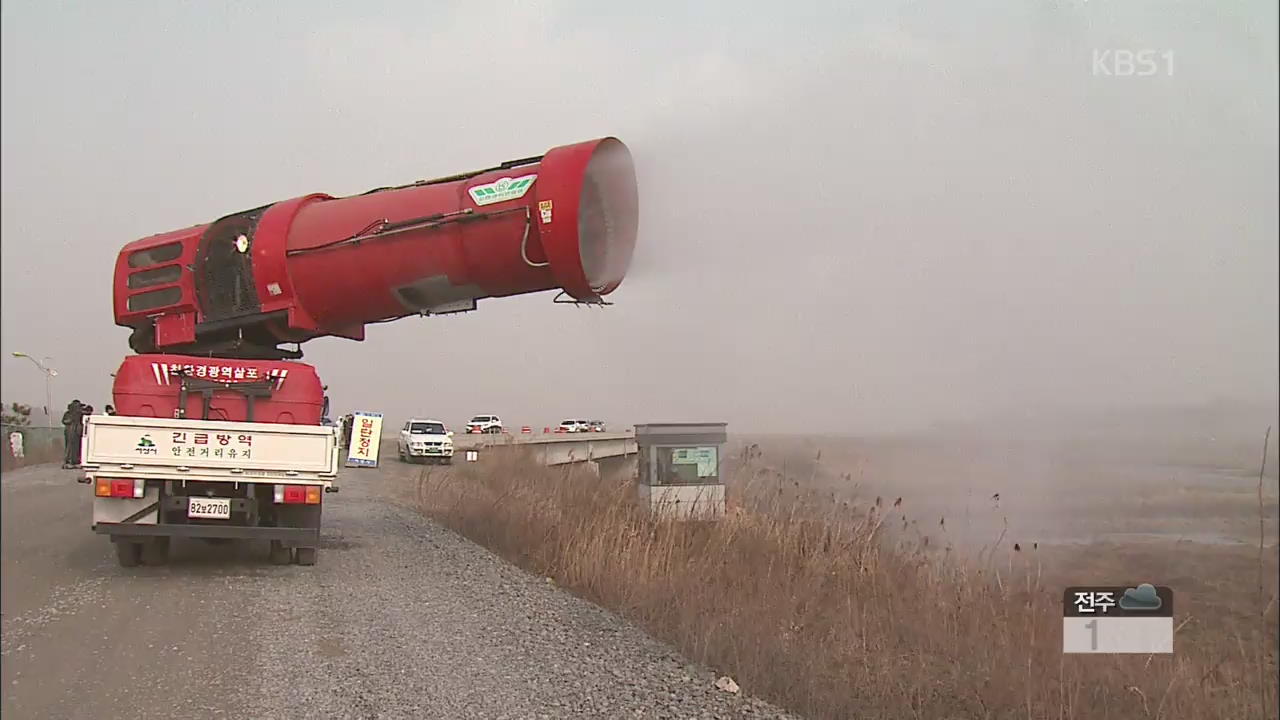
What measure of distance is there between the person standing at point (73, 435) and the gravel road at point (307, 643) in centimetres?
18

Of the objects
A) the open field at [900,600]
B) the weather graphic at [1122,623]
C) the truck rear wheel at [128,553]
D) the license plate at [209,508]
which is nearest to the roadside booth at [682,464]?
the open field at [900,600]

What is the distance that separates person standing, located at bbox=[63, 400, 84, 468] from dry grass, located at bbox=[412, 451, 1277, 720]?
4775mm

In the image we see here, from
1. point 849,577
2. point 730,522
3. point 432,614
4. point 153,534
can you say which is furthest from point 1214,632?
point 153,534

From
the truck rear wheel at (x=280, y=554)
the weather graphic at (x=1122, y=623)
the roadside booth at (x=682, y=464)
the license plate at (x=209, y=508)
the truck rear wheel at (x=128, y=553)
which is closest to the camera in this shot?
the weather graphic at (x=1122, y=623)

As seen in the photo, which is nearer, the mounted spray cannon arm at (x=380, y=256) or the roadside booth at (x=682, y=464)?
the mounted spray cannon arm at (x=380, y=256)

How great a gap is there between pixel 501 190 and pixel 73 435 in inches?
201

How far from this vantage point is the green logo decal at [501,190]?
941cm

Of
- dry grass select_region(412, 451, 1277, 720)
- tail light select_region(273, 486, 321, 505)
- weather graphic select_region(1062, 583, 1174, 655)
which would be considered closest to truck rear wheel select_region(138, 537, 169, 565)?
tail light select_region(273, 486, 321, 505)

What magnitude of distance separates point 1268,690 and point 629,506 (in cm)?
1005

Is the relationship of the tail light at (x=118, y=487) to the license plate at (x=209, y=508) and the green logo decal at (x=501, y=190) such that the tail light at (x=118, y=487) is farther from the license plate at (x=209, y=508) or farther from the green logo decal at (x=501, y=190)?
the green logo decal at (x=501, y=190)

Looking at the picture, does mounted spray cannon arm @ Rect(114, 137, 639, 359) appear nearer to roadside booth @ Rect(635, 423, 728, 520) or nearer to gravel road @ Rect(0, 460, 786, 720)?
gravel road @ Rect(0, 460, 786, 720)

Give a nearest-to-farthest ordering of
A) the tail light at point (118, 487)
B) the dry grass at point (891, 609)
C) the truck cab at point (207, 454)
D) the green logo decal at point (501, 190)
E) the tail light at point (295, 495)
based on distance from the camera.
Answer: the dry grass at point (891, 609), the green logo decal at point (501, 190), the tail light at point (118, 487), the truck cab at point (207, 454), the tail light at point (295, 495)

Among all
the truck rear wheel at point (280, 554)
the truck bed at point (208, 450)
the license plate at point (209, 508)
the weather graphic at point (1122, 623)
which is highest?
the truck bed at point (208, 450)

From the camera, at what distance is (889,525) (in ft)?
37.1
